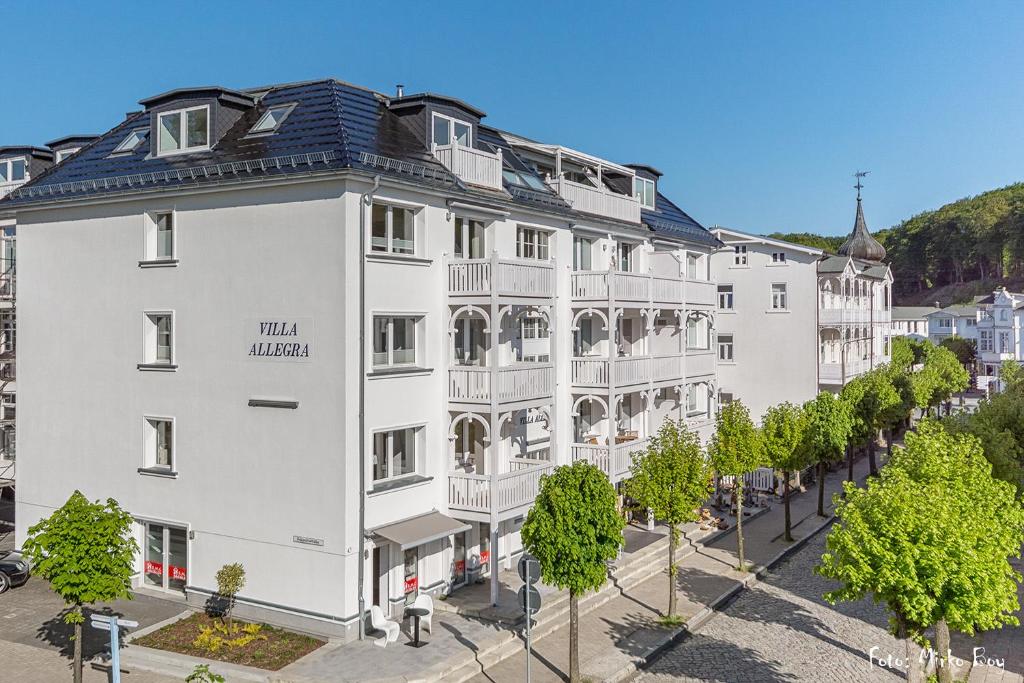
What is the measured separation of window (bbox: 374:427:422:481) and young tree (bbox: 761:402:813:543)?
12.6 meters

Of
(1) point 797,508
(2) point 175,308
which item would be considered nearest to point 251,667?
(2) point 175,308

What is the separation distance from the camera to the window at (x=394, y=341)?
19688 millimetres

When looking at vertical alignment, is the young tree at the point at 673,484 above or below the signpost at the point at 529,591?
above

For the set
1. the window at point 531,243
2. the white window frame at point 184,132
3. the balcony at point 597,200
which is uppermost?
the white window frame at point 184,132

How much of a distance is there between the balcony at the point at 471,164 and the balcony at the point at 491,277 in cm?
248

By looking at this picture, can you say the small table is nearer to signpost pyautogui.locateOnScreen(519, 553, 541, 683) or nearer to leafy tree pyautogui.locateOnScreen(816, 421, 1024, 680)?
signpost pyautogui.locateOnScreen(519, 553, 541, 683)

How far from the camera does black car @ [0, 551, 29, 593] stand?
21703 mm

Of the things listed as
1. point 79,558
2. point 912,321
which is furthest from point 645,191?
point 912,321

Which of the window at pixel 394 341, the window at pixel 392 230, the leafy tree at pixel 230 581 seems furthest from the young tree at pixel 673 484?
the leafy tree at pixel 230 581

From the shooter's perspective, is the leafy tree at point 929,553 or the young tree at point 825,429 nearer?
the leafy tree at point 929,553

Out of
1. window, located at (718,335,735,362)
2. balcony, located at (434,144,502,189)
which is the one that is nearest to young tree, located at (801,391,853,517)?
window, located at (718,335,735,362)

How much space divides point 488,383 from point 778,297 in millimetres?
26054

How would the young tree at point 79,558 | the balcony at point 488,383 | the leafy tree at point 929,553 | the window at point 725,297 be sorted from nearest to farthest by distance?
the leafy tree at point 929,553 → the young tree at point 79,558 → the balcony at point 488,383 → the window at point 725,297

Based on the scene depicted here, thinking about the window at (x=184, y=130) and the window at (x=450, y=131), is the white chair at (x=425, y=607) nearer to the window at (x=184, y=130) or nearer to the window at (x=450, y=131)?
the window at (x=450, y=131)
